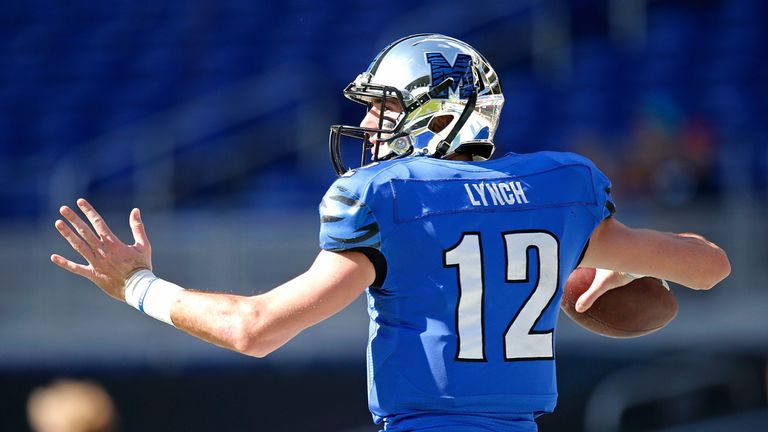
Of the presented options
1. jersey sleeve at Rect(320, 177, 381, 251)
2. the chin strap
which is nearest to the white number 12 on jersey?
jersey sleeve at Rect(320, 177, 381, 251)

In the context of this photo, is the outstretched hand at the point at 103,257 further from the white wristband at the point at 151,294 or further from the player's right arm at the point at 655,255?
the player's right arm at the point at 655,255

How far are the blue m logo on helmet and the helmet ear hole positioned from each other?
0.05 meters

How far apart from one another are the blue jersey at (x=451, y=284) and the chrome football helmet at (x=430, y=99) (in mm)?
194

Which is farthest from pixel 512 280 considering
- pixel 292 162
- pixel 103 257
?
pixel 292 162

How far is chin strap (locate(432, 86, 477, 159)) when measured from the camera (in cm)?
293

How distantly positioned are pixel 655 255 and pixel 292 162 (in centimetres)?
783

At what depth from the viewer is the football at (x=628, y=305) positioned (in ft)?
10.8

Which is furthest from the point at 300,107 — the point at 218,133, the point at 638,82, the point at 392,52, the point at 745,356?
the point at 392,52

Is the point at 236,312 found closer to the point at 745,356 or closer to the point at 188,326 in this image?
the point at 188,326

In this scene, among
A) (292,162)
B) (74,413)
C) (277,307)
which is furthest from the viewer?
(292,162)

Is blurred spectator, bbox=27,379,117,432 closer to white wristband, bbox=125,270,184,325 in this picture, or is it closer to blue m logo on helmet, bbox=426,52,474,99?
white wristband, bbox=125,270,184,325

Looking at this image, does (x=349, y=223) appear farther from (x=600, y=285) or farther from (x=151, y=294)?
(x=600, y=285)

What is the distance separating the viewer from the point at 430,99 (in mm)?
2932

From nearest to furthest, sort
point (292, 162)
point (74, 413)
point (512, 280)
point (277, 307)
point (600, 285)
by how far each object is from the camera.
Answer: point (277, 307)
point (512, 280)
point (600, 285)
point (74, 413)
point (292, 162)
